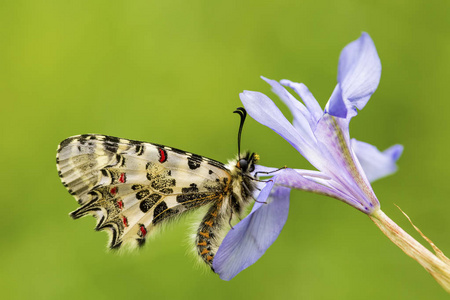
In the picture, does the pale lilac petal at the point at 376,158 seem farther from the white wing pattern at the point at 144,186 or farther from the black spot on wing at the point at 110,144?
the black spot on wing at the point at 110,144

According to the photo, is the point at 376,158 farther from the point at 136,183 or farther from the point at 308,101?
the point at 136,183

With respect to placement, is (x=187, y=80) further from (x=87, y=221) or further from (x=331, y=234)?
(x=331, y=234)

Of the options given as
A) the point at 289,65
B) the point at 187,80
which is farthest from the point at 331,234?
the point at 187,80

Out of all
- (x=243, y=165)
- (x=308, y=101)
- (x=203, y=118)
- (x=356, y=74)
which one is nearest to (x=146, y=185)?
(x=243, y=165)

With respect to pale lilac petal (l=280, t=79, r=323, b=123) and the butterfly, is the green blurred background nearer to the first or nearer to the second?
the butterfly

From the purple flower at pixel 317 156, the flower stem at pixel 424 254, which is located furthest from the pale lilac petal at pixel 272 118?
the flower stem at pixel 424 254
